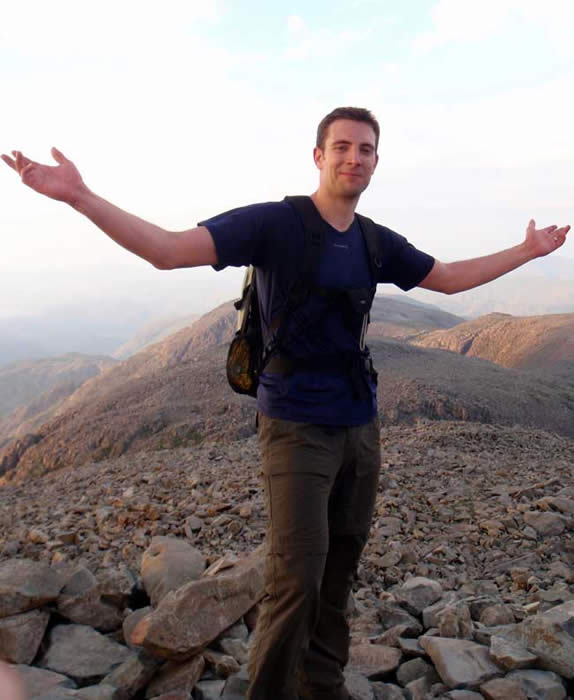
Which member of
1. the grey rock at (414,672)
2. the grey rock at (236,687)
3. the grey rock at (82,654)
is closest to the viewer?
the grey rock at (236,687)

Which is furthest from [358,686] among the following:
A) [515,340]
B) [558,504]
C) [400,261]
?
[515,340]

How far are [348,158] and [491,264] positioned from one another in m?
1.23

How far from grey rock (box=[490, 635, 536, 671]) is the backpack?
212 centimetres

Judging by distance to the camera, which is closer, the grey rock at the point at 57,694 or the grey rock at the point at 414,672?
the grey rock at the point at 57,694

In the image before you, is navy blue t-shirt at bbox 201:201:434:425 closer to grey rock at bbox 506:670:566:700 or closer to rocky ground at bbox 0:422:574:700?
rocky ground at bbox 0:422:574:700

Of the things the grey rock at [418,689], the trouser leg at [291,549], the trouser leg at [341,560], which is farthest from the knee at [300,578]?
the grey rock at [418,689]

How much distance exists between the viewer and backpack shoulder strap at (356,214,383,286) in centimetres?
330

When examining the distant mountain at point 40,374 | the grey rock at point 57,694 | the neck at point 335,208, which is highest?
the neck at point 335,208

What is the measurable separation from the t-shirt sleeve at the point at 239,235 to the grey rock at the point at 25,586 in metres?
2.62

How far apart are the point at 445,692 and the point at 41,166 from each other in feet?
11.4

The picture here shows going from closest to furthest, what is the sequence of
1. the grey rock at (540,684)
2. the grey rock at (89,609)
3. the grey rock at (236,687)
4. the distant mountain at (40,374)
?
the grey rock at (236,687), the grey rock at (540,684), the grey rock at (89,609), the distant mountain at (40,374)

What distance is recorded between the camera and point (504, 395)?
20109 millimetres

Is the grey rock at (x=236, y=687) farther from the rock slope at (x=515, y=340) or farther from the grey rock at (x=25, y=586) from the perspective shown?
the rock slope at (x=515, y=340)

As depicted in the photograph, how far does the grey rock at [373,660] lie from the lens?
403 cm
